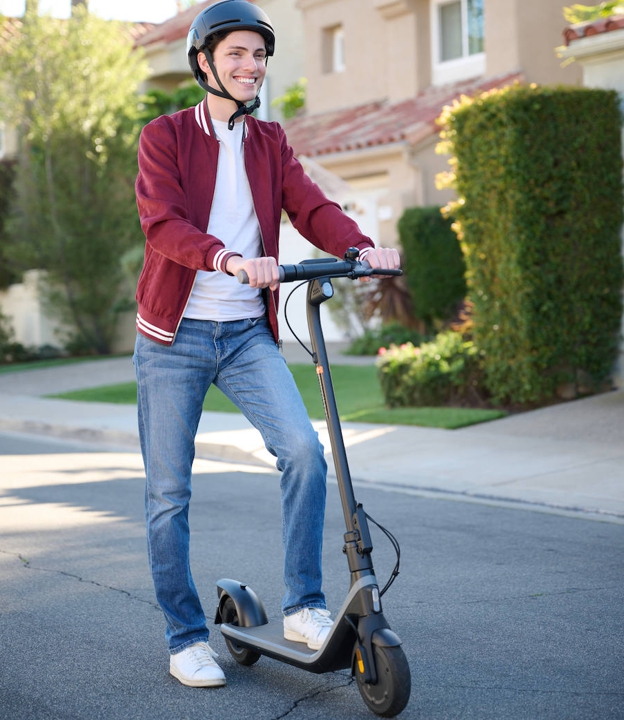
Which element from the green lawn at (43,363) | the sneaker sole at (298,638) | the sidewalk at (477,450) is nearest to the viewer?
the sneaker sole at (298,638)

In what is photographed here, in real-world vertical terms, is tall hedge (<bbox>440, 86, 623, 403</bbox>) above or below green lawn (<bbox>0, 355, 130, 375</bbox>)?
above

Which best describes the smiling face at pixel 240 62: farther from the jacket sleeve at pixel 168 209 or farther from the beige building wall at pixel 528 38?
the beige building wall at pixel 528 38

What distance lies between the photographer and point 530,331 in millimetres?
11148

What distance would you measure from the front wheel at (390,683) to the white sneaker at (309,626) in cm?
31

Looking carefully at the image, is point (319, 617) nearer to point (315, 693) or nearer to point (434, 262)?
point (315, 693)

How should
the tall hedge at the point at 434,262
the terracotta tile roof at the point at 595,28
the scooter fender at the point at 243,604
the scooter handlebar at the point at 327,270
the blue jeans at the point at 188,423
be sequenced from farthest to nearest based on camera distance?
the tall hedge at the point at 434,262
the terracotta tile roof at the point at 595,28
the scooter fender at the point at 243,604
the blue jeans at the point at 188,423
the scooter handlebar at the point at 327,270

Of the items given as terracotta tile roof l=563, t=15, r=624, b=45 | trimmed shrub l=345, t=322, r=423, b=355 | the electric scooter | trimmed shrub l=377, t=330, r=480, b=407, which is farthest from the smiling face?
trimmed shrub l=345, t=322, r=423, b=355

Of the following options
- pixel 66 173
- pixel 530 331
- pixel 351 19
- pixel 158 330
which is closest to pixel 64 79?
pixel 66 173

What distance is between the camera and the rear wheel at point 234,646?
4008 millimetres

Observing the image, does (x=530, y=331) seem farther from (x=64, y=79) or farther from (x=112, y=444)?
(x=64, y=79)

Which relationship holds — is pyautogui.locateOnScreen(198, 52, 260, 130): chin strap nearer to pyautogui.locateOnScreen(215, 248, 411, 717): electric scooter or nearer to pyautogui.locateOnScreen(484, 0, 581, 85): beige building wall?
pyautogui.locateOnScreen(215, 248, 411, 717): electric scooter

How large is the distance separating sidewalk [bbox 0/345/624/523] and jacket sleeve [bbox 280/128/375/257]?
3713 mm

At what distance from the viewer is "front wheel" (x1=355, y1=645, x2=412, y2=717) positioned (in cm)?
326

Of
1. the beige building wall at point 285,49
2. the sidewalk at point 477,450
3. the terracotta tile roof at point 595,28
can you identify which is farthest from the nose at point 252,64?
the beige building wall at point 285,49
